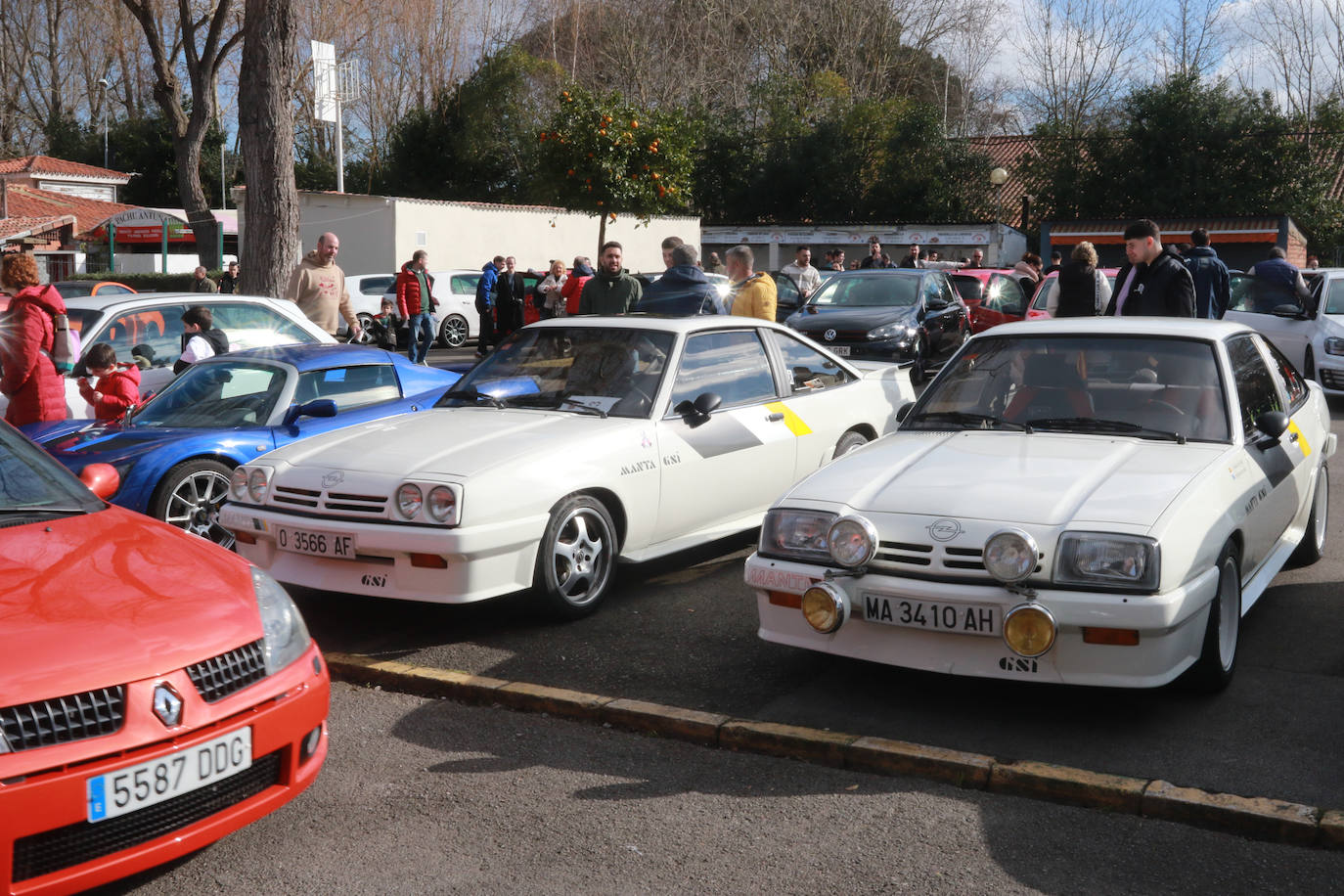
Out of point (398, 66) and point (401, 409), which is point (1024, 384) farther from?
point (398, 66)

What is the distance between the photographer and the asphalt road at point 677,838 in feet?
11.7

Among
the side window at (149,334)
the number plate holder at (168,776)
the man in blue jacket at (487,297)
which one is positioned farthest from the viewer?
the man in blue jacket at (487,297)

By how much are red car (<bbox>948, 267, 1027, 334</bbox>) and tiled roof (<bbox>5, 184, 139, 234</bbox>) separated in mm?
35496

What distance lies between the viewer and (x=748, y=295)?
1004 cm

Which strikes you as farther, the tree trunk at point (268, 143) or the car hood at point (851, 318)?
the car hood at point (851, 318)

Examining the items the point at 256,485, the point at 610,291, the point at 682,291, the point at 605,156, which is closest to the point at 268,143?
the point at 610,291

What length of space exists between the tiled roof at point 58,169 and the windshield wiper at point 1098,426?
53.5m

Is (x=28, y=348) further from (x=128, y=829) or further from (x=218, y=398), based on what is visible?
(x=128, y=829)

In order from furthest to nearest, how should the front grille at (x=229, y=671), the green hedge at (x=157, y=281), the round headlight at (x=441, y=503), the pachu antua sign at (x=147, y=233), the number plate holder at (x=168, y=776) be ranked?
1. the pachu antua sign at (x=147, y=233)
2. the green hedge at (x=157, y=281)
3. the round headlight at (x=441, y=503)
4. the front grille at (x=229, y=671)
5. the number plate holder at (x=168, y=776)

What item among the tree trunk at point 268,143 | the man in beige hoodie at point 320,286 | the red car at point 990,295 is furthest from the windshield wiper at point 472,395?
the red car at point 990,295

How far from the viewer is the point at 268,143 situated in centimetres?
1419

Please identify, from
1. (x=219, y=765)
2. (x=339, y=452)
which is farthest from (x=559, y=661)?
(x=219, y=765)

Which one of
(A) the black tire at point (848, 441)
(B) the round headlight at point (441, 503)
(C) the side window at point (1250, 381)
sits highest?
(C) the side window at point (1250, 381)

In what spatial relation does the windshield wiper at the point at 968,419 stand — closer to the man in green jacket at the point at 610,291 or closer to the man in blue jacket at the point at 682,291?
the man in blue jacket at the point at 682,291
